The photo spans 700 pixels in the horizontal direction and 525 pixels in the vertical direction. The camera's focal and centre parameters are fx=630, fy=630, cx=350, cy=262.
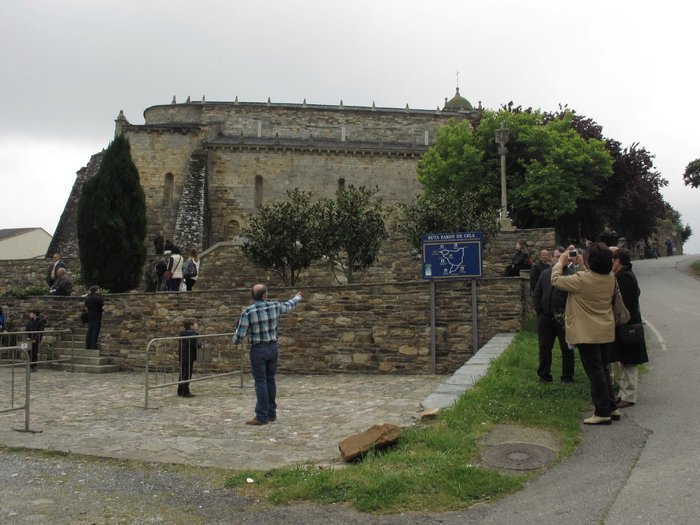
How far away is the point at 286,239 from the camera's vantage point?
19.0 metres

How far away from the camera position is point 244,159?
134 feet

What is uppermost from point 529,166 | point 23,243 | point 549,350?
point 529,166

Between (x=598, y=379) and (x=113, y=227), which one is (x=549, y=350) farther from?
(x=113, y=227)

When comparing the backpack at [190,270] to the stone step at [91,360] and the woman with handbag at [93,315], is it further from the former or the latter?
the stone step at [91,360]

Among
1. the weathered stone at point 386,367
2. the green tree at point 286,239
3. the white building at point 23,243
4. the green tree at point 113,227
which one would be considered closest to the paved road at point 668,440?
the weathered stone at point 386,367

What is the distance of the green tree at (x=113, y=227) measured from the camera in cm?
2189

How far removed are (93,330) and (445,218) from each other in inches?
407

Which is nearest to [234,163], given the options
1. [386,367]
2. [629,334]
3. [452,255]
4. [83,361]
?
[83,361]

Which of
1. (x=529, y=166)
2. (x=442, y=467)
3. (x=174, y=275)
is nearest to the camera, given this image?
(x=442, y=467)

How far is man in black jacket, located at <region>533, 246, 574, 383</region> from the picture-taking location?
307 inches

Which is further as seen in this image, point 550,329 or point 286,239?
point 286,239

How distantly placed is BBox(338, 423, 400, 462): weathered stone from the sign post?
6.11m

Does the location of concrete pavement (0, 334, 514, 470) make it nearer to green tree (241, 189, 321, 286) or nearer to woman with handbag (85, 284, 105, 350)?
woman with handbag (85, 284, 105, 350)

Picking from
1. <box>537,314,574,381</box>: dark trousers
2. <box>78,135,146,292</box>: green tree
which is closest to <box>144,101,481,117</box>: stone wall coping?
<box>78,135,146,292</box>: green tree
